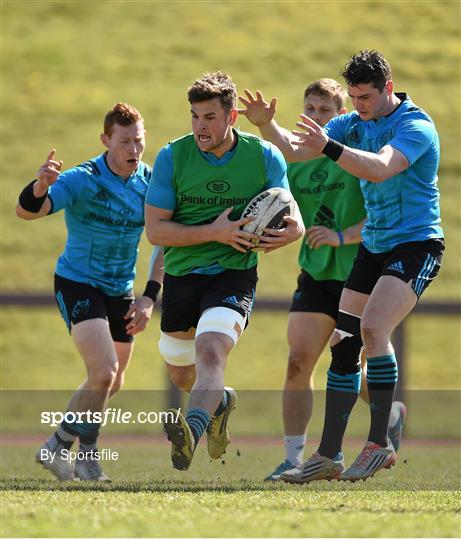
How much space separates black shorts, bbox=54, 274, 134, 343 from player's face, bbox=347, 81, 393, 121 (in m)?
2.29

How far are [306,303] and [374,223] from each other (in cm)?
117

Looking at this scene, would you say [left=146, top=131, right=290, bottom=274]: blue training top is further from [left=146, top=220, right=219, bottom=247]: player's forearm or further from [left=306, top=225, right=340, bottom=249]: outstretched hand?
[left=306, top=225, right=340, bottom=249]: outstretched hand

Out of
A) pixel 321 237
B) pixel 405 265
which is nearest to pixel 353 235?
pixel 321 237

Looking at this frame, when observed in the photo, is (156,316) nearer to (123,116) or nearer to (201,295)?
(123,116)

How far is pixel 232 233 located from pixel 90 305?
1.60 metres

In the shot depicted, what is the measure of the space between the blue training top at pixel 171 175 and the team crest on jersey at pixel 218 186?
0.36 feet

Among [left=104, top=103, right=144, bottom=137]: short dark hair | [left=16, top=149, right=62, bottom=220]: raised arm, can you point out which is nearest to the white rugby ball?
[left=16, top=149, right=62, bottom=220]: raised arm

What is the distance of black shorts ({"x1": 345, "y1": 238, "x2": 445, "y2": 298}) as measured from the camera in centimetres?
711

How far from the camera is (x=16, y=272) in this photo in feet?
63.8

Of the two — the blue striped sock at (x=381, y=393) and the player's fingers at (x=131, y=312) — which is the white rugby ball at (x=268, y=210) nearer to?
the blue striped sock at (x=381, y=393)

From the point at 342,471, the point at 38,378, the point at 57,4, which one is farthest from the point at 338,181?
the point at 57,4

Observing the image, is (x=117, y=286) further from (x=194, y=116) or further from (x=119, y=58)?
(x=119, y=58)

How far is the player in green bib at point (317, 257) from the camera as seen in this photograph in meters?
8.30

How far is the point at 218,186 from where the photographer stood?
7234 millimetres
